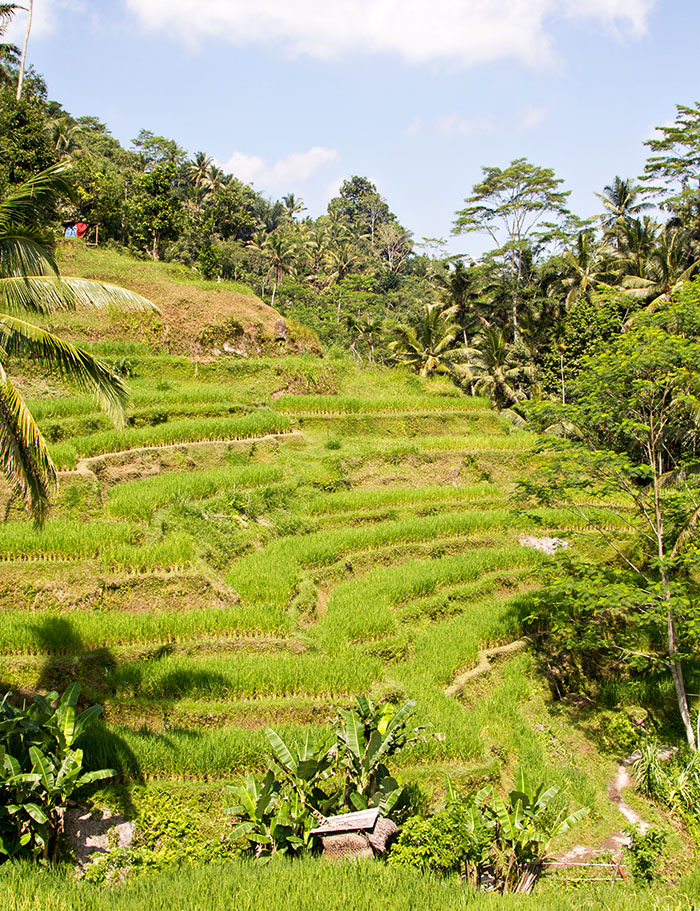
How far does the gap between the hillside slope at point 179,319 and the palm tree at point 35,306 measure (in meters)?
10.3

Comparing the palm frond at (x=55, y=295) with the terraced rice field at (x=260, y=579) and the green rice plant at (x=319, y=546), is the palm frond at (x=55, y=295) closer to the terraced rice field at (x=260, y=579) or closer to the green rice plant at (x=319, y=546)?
the terraced rice field at (x=260, y=579)

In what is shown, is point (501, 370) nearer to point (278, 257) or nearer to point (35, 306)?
point (278, 257)

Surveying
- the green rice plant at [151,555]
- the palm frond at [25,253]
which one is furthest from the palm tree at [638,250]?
the palm frond at [25,253]

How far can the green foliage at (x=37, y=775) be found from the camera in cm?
472

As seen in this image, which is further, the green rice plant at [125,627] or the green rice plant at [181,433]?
the green rice plant at [181,433]

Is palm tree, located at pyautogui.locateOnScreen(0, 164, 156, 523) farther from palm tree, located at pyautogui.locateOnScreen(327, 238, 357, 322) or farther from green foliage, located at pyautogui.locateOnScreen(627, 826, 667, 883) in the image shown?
palm tree, located at pyautogui.locateOnScreen(327, 238, 357, 322)

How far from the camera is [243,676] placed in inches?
270

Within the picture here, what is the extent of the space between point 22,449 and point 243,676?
3.19m

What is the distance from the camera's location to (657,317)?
8734 millimetres

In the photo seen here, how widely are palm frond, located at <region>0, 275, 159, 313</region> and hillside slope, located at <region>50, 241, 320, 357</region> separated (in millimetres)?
10457

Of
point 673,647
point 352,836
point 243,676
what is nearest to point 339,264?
point 673,647

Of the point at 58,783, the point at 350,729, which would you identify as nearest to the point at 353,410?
the point at 350,729

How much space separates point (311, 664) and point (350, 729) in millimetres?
1614

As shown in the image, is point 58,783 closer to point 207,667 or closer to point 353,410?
point 207,667
